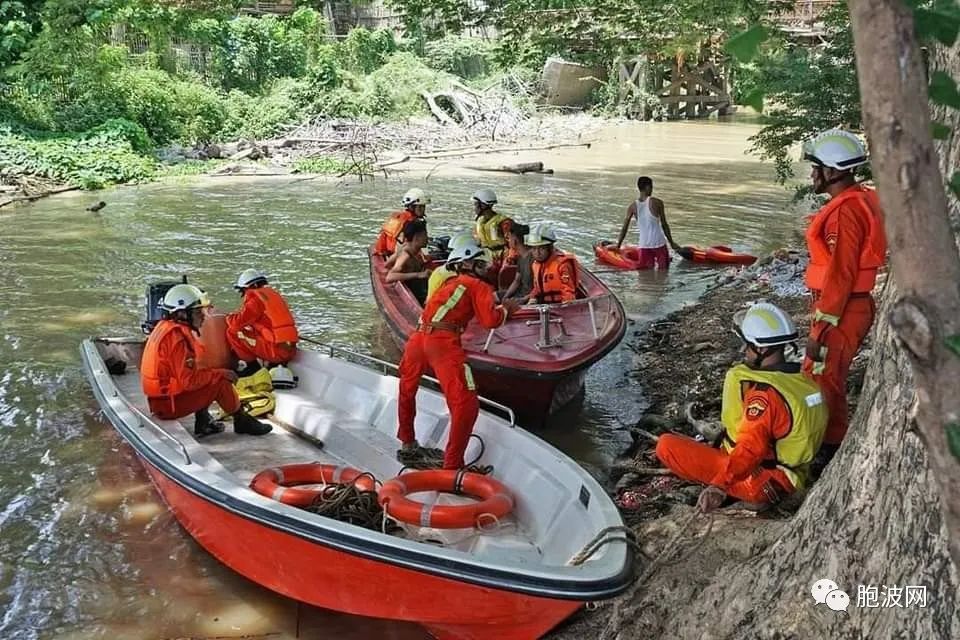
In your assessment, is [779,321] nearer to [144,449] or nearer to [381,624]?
[381,624]

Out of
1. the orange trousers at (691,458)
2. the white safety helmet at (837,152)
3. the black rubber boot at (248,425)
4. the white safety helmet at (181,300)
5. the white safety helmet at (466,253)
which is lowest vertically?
the black rubber boot at (248,425)

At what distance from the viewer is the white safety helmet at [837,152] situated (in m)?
5.44

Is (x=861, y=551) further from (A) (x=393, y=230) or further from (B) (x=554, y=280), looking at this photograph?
(A) (x=393, y=230)

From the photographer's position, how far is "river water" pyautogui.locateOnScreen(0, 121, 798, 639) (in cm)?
571

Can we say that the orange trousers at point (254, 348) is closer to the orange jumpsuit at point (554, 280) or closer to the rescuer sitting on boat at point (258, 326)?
the rescuer sitting on boat at point (258, 326)

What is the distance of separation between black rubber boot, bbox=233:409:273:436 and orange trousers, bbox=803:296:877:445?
13.5ft

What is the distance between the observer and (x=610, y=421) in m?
8.34

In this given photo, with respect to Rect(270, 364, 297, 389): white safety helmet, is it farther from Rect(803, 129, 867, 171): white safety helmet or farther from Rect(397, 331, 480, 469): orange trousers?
Rect(803, 129, 867, 171): white safety helmet

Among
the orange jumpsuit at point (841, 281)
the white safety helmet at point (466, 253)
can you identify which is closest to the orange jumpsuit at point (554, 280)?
the white safety helmet at point (466, 253)

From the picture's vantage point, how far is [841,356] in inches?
214

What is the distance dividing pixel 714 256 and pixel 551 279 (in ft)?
18.8

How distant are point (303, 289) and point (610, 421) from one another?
6.14 meters

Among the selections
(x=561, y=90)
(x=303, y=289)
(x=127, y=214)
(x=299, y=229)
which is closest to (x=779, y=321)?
(x=303, y=289)

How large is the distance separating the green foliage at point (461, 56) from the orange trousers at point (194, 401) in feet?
96.6
